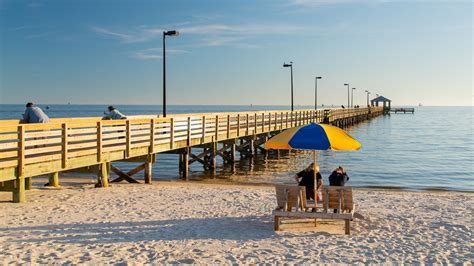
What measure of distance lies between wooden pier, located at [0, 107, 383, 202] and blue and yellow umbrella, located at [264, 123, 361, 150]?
559 centimetres

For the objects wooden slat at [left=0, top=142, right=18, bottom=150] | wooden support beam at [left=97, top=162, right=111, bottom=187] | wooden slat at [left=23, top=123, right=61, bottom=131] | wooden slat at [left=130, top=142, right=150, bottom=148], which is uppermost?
wooden slat at [left=23, top=123, right=61, bottom=131]

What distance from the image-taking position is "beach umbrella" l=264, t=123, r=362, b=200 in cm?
834

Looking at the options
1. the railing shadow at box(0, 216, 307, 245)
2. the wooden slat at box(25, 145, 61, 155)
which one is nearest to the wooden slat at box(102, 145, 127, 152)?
the wooden slat at box(25, 145, 61, 155)

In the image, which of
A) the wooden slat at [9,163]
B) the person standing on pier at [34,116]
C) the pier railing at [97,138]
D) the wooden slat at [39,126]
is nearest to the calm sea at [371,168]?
the pier railing at [97,138]

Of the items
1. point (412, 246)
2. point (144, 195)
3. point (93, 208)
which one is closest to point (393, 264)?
point (412, 246)

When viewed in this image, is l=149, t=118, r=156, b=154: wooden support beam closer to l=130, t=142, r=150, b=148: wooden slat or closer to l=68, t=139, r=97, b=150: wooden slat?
l=130, t=142, r=150, b=148: wooden slat

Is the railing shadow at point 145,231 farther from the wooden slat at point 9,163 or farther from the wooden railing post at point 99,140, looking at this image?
the wooden railing post at point 99,140

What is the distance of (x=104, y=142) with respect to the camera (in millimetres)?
13938

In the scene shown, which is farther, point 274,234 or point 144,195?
point 144,195

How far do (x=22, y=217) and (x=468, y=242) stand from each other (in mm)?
7674

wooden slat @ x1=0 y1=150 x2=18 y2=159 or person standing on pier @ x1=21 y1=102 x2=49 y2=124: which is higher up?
person standing on pier @ x1=21 y1=102 x2=49 y2=124

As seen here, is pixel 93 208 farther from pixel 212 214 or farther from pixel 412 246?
pixel 412 246

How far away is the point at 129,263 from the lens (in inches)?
267

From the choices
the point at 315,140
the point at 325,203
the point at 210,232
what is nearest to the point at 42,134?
the point at 210,232
